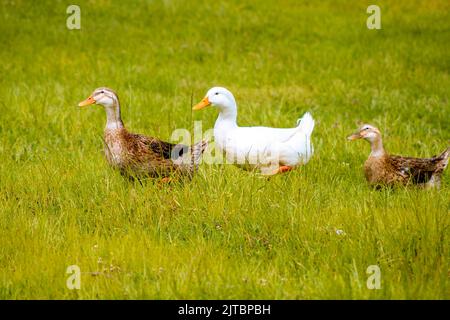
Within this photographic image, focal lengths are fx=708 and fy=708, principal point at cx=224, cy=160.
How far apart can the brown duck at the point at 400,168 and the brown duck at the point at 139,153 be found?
1.76 meters

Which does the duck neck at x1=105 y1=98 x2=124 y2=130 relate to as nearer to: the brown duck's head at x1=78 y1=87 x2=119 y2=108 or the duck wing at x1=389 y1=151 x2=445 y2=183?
the brown duck's head at x1=78 y1=87 x2=119 y2=108

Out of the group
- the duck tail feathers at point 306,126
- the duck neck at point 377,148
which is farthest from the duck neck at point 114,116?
the duck neck at point 377,148

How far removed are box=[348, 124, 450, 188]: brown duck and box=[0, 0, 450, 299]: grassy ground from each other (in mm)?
228

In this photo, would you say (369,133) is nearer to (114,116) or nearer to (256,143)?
(256,143)

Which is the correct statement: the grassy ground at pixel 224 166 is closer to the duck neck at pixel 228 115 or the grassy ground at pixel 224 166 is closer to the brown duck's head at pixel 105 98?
the duck neck at pixel 228 115

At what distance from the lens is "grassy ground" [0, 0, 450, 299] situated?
493 centimetres

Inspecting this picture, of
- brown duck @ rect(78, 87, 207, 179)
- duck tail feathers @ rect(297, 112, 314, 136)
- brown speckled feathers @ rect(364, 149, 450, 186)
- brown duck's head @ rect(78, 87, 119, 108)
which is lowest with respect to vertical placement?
brown speckled feathers @ rect(364, 149, 450, 186)

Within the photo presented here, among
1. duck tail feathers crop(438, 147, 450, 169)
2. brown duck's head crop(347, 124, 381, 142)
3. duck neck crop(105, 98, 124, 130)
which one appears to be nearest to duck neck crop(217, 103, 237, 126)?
duck neck crop(105, 98, 124, 130)

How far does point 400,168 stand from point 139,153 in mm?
2658

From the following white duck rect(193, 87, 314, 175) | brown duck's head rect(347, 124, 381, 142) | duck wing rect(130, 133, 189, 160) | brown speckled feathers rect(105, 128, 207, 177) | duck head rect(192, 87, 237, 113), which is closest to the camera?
brown speckled feathers rect(105, 128, 207, 177)

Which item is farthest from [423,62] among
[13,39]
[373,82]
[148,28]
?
[13,39]

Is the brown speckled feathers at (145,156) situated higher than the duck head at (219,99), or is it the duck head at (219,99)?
the duck head at (219,99)

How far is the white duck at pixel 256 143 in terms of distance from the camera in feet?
23.2

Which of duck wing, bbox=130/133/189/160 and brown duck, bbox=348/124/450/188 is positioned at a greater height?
duck wing, bbox=130/133/189/160
